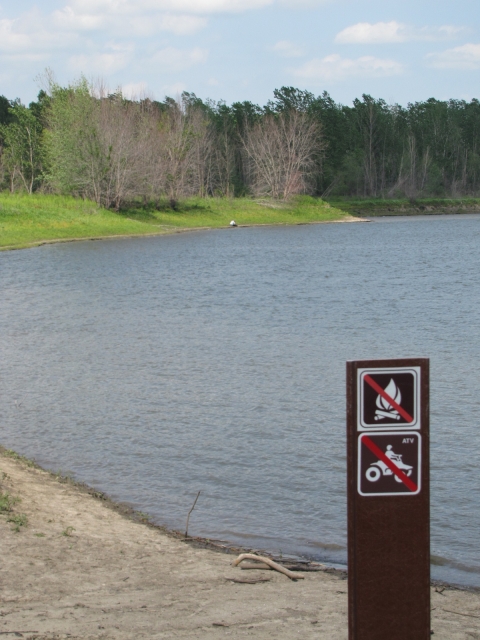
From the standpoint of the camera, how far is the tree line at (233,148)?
63.0 m

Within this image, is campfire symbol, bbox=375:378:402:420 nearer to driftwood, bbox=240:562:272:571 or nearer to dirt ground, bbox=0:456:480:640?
dirt ground, bbox=0:456:480:640

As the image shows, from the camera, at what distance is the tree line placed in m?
63.0

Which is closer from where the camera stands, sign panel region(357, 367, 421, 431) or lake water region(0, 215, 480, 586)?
sign panel region(357, 367, 421, 431)

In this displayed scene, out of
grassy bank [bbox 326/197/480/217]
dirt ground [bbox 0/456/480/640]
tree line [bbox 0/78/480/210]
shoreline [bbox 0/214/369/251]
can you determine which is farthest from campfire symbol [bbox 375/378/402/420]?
grassy bank [bbox 326/197/480/217]

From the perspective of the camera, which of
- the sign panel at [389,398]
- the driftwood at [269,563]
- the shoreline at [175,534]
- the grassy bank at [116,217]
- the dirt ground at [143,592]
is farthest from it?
the grassy bank at [116,217]

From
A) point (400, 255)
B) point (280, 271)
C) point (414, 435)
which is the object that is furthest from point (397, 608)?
point (400, 255)

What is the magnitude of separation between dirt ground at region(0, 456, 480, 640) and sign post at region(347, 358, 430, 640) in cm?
103

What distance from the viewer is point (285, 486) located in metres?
9.10

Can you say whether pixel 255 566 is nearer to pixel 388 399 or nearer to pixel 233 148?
pixel 388 399

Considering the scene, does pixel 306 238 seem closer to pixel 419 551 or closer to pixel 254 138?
pixel 254 138

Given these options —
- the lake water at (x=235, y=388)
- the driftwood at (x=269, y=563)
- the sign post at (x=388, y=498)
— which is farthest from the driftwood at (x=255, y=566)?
the sign post at (x=388, y=498)

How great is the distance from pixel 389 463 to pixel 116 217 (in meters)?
58.5

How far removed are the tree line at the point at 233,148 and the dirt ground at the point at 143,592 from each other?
57210 millimetres

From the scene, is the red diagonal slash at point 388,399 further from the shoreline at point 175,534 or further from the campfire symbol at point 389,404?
the shoreline at point 175,534
